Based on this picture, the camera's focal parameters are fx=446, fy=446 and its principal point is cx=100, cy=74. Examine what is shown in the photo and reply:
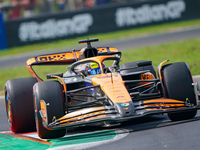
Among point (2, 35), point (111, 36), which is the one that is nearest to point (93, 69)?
point (2, 35)

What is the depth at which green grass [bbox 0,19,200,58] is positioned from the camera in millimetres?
21859

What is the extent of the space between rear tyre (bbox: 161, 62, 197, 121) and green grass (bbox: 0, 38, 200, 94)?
20.7ft

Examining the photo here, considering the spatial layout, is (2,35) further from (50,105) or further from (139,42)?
(50,105)

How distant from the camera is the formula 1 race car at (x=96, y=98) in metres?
6.34

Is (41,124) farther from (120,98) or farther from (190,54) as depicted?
(190,54)

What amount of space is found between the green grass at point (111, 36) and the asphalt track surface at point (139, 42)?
0.56 m

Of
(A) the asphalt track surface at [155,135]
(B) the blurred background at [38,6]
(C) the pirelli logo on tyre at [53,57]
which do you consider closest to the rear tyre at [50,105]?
(A) the asphalt track surface at [155,135]

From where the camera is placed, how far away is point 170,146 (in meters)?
5.46

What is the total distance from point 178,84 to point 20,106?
2611 mm

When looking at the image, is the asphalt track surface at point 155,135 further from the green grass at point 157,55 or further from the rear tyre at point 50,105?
the green grass at point 157,55

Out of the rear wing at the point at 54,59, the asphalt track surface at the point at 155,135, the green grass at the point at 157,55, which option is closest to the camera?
the asphalt track surface at the point at 155,135

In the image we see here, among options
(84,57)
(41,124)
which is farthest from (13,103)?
(84,57)

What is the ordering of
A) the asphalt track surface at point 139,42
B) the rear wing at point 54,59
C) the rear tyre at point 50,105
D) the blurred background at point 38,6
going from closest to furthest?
the rear tyre at point 50,105 < the rear wing at point 54,59 < the asphalt track surface at point 139,42 < the blurred background at point 38,6

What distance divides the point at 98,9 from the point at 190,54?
28.5 ft
